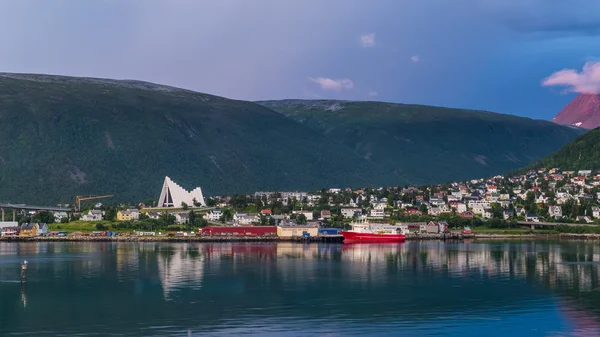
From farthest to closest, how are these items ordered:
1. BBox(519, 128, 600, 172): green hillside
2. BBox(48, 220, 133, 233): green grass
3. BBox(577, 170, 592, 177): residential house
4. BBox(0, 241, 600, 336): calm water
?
1. BBox(519, 128, 600, 172): green hillside
2. BBox(577, 170, 592, 177): residential house
3. BBox(48, 220, 133, 233): green grass
4. BBox(0, 241, 600, 336): calm water

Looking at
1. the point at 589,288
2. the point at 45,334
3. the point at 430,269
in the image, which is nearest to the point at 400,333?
the point at 45,334

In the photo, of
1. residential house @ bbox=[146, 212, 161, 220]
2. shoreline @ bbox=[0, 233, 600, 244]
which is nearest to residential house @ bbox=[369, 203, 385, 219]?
shoreline @ bbox=[0, 233, 600, 244]

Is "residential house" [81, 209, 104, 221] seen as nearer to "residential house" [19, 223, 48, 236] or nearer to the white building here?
"residential house" [19, 223, 48, 236]

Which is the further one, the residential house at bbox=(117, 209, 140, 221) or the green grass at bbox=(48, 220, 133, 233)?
the residential house at bbox=(117, 209, 140, 221)

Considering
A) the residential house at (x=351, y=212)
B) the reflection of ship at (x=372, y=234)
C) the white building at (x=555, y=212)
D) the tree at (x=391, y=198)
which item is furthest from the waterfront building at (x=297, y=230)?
the tree at (x=391, y=198)

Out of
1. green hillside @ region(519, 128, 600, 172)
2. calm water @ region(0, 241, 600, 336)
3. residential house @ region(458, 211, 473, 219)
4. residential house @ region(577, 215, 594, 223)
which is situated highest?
green hillside @ region(519, 128, 600, 172)

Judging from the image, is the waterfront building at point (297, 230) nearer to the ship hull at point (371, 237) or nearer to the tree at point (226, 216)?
the ship hull at point (371, 237)
